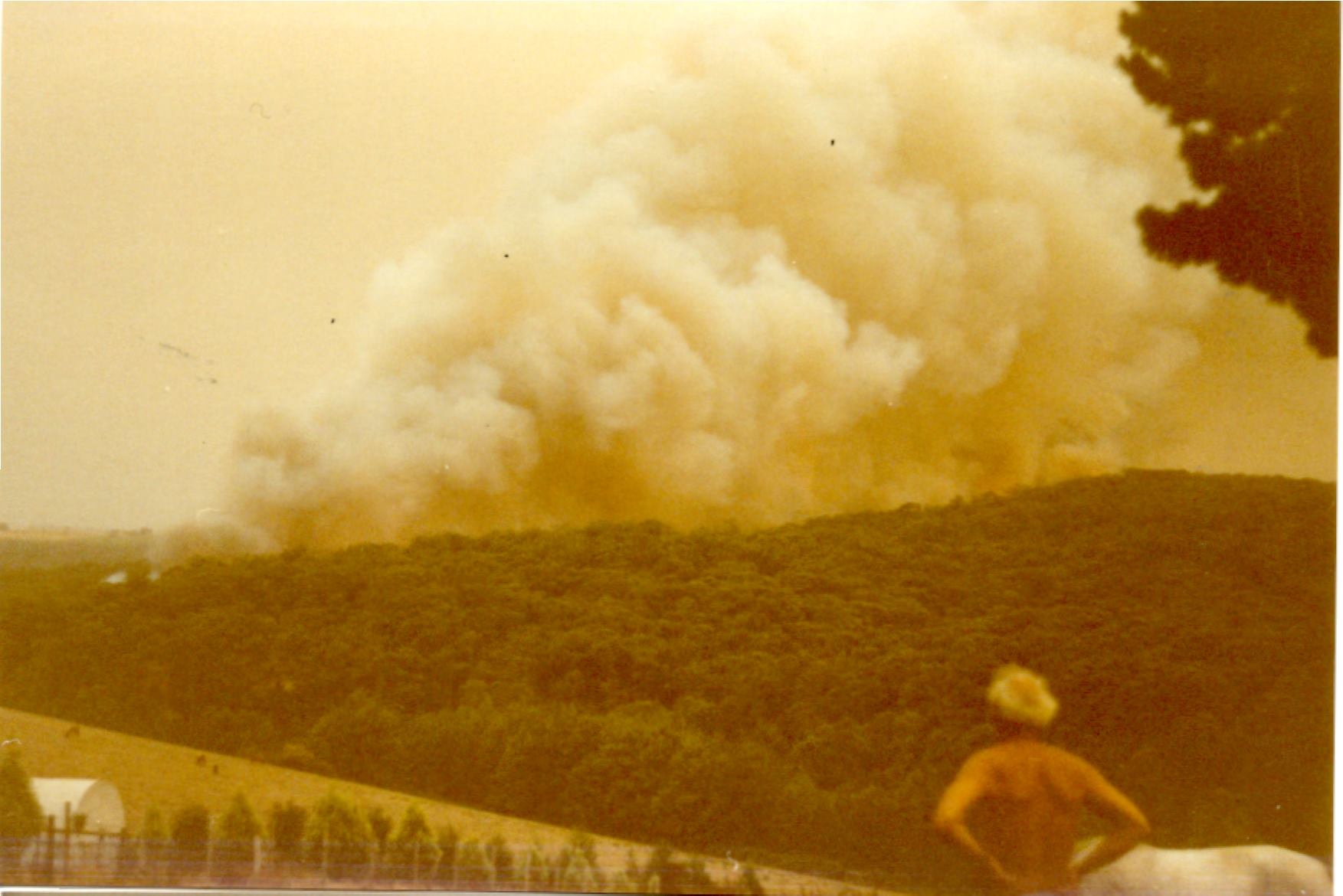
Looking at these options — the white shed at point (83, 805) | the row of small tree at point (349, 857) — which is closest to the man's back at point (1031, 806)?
the row of small tree at point (349, 857)

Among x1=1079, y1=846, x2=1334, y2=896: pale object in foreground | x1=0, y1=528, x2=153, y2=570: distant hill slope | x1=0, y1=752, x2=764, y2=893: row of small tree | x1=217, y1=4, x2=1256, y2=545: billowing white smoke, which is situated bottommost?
x1=1079, y1=846, x2=1334, y2=896: pale object in foreground

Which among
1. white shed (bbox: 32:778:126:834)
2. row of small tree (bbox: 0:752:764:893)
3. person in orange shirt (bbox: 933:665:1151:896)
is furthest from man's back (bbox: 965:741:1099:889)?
white shed (bbox: 32:778:126:834)

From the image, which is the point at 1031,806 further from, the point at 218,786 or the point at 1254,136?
the point at 218,786

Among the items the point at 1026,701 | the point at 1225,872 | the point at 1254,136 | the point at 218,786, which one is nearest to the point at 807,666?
the point at 1026,701

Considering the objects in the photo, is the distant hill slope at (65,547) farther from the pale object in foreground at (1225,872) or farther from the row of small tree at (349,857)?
the pale object in foreground at (1225,872)

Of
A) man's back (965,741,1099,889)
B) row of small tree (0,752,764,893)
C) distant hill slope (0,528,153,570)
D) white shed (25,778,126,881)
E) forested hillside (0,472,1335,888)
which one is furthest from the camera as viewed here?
distant hill slope (0,528,153,570)

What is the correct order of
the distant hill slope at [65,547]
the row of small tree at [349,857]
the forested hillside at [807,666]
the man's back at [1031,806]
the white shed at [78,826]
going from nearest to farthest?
the man's back at [1031,806] → the forested hillside at [807,666] → the row of small tree at [349,857] → the white shed at [78,826] → the distant hill slope at [65,547]

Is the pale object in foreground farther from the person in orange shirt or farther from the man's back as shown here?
the man's back
